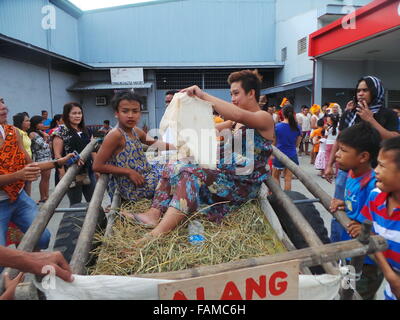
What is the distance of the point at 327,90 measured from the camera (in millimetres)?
15359

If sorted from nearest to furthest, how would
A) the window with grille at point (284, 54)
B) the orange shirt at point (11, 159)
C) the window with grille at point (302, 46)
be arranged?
the orange shirt at point (11, 159) → the window with grille at point (302, 46) → the window with grille at point (284, 54)

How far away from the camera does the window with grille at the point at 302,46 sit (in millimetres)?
16081

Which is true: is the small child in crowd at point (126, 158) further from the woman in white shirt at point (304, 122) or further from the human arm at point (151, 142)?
the woman in white shirt at point (304, 122)

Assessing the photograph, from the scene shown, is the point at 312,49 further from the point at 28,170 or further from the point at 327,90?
the point at 28,170

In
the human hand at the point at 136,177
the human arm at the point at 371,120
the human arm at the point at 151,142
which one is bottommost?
the human hand at the point at 136,177

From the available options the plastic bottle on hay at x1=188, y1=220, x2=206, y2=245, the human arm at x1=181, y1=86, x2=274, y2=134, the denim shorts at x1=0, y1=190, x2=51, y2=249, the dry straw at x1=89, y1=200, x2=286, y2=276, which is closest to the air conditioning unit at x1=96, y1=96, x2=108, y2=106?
the denim shorts at x1=0, y1=190, x2=51, y2=249

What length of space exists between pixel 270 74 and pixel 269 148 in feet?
62.8

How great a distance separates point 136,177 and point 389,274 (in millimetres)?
1815

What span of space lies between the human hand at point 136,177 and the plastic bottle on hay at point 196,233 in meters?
0.72

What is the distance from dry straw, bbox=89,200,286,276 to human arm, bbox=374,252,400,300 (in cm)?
54

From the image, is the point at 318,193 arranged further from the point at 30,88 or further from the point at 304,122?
the point at 30,88

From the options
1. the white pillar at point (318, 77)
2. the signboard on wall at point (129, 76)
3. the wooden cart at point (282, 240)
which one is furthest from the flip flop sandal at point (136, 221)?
the signboard on wall at point (129, 76)

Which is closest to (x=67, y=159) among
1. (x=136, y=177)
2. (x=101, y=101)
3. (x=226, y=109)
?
(x=136, y=177)

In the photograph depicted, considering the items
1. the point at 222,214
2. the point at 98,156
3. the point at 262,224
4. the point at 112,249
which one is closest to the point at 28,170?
the point at 98,156
